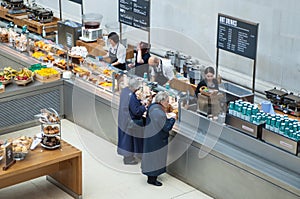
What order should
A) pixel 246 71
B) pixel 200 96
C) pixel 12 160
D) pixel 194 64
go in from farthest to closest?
1. pixel 246 71
2. pixel 194 64
3. pixel 200 96
4. pixel 12 160

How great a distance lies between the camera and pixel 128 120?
9336 mm

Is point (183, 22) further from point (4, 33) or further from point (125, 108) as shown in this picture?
point (125, 108)

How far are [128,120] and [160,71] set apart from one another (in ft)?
5.30

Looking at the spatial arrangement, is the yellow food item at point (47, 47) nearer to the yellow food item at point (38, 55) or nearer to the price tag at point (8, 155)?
the yellow food item at point (38, 55)

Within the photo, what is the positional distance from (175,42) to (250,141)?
19.4 feet

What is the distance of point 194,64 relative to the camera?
37.6ft

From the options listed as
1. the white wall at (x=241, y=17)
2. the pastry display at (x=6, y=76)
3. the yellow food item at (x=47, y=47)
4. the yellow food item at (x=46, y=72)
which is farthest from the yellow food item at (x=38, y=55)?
the white wall at (x=241, y=17)

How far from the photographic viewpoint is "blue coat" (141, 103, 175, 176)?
28.8ft

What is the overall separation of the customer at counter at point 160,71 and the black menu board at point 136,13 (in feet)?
5.36

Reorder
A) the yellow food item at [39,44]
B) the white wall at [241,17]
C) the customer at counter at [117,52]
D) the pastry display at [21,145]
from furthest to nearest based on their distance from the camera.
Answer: the yellow food item at [39,44]
the customer at counter at [117,52]
the white wall at [241,17]
the pastry display at [21,145]

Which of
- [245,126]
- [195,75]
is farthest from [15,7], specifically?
[245,126]

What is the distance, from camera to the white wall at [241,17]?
11.4 m

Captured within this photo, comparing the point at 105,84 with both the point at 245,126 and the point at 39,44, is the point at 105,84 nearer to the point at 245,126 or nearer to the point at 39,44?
the point at 39,44

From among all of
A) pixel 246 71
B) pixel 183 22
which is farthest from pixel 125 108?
pixel 183 22
